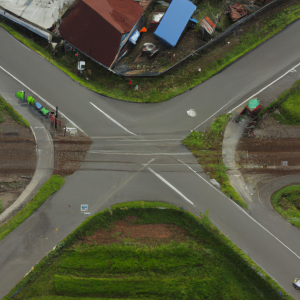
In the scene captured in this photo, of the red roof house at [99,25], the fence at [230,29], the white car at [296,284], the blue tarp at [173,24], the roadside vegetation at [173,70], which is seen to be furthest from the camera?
the fence at [230,29]

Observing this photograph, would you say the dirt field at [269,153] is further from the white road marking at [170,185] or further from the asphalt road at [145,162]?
the white road marking at [170,185]

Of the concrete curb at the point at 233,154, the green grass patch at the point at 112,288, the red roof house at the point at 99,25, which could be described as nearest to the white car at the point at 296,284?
the concrete curb at the point at 233,154

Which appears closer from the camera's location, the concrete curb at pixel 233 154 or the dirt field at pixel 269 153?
the concrete curb at pixel 233 154

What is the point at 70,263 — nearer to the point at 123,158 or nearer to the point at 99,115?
the point at 123,158

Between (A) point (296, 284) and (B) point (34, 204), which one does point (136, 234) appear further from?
(A) point (296, 284)

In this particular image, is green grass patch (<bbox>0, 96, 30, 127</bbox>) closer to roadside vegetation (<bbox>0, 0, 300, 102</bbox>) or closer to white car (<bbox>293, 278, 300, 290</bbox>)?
roadside vegetation (<bbox>0, 0, 300, 102</bbox>)

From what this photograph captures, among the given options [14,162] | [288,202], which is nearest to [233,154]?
[288,202]
